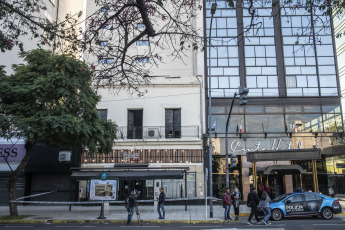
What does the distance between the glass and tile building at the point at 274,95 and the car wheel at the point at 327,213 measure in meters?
8.10

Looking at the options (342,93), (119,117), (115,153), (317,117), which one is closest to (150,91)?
(119,117)

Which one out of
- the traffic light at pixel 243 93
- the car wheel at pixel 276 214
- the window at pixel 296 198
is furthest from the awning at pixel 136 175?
the window at pixel 296 198

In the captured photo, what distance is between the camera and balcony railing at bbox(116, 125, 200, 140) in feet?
80.6

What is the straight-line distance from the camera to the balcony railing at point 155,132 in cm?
2456

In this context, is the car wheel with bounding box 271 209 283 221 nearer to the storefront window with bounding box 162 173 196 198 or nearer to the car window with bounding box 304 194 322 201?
the car window with bounding box 304 194 322 201

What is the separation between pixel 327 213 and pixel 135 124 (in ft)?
48.8

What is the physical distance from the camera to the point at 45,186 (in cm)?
2372

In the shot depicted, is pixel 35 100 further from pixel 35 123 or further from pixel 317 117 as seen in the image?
pixel 317 117

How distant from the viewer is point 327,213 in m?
16.0

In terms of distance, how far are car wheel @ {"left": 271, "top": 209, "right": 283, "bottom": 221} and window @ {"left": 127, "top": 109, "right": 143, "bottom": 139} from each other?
11988 mm

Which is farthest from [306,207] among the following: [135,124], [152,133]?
[135,124]

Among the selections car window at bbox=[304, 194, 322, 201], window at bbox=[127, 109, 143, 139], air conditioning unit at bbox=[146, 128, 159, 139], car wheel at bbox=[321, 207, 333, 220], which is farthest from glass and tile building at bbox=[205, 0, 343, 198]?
car wheel at bbox=[321, 207, 333, 220]

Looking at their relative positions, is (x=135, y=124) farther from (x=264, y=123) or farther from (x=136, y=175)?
(x=264, y=123)

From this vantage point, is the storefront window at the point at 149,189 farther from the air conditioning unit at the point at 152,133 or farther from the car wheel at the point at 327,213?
the car wheel at the point at 327,213
